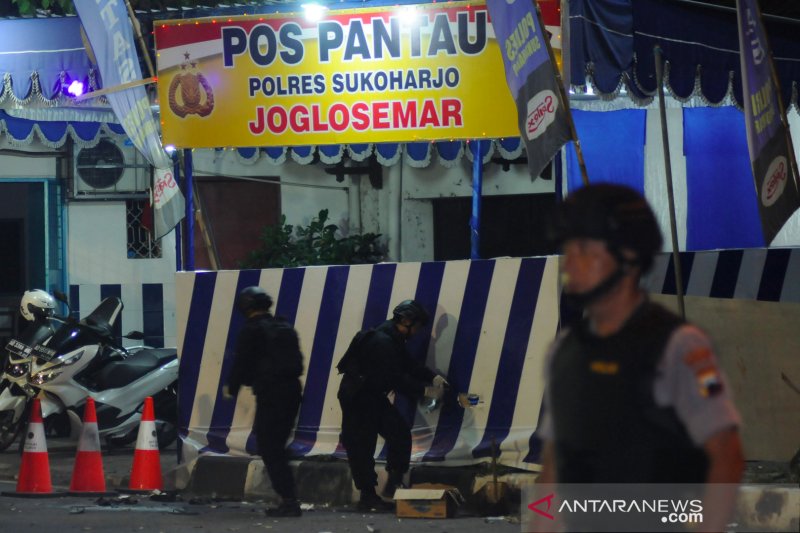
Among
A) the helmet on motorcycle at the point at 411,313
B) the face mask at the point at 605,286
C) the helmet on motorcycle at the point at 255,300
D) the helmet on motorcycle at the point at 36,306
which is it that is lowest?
the face mask at the point at 605,286

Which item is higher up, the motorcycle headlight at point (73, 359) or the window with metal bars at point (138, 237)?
the window with metal bars at point (138, 237)

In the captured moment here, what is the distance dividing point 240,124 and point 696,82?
12.9ft

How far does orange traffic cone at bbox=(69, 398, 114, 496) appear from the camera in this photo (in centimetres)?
1055

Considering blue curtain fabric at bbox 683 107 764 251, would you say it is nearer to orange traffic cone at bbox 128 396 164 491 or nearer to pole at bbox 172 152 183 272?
pole at bbox 172 152 183 272

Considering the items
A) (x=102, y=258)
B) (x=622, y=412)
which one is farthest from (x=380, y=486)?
(x=102, y=258)

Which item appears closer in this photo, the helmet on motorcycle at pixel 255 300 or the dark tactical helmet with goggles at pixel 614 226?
the dark tactical helmet with goggles at pixel 614 226

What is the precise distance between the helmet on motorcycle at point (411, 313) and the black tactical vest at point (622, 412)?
6.19m

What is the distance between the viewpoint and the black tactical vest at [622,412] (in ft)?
10.5

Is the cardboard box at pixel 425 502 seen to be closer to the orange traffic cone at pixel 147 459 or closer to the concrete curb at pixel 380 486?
the concrete curb at pixel 380 486

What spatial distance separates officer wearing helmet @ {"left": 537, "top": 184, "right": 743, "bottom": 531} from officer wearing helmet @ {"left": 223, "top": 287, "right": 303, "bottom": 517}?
6.15 metres

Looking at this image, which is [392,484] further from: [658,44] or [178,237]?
[658,44]

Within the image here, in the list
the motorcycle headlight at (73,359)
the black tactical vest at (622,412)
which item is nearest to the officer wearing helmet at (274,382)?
the motorcycle headlight at (73,359)

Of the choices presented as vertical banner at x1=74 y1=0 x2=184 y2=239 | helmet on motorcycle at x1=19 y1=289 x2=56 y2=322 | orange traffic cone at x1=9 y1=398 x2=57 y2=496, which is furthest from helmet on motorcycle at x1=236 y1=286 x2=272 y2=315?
helmet on motorcycle at x1=19 y1=289 x2=56 y2=322

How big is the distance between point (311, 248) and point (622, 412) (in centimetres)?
1253
